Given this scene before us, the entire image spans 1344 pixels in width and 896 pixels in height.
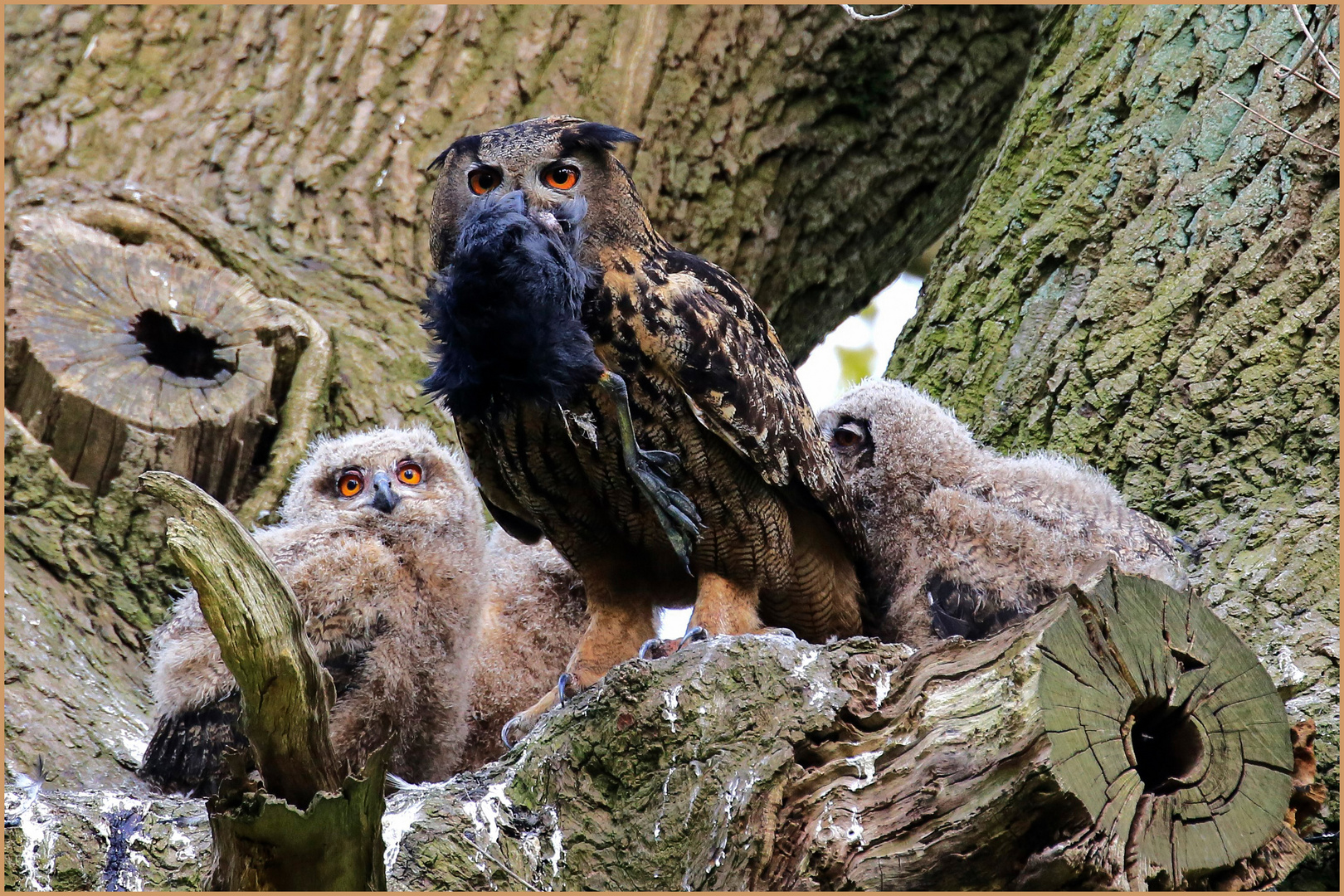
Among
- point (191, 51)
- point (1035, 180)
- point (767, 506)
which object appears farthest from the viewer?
point (191, 51)

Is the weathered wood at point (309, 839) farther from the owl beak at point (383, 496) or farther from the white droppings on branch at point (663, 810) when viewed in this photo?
the owl beak at point (383, 496)

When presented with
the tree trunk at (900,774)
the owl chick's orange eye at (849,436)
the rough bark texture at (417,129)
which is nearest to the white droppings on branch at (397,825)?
the tree trunk at (900,774)

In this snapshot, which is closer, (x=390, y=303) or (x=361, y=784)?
(x=361, y=784)

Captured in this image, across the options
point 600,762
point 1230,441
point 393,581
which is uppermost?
point 1230,441

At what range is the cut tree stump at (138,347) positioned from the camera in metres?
3.53

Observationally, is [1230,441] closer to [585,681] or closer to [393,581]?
[585,681]

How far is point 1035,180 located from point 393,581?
8.26 feet

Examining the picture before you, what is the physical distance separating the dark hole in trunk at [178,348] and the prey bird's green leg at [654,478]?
5.15 ft

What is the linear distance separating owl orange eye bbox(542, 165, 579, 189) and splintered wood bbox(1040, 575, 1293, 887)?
1503mm

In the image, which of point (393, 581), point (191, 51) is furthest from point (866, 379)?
point (191, 51)

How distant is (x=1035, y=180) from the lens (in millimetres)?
4238

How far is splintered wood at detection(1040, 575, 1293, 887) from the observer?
6.72ft

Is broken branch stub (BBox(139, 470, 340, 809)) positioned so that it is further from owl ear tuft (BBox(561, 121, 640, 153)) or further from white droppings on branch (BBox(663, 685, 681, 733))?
owl ear tuft (BBox(561, 121, 640, 153))

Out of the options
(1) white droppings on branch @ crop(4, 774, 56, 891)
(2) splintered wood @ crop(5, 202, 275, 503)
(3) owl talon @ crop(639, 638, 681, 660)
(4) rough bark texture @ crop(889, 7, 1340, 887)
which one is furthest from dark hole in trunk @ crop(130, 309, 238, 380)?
(4) rough bark texture @ crop(889, 7, 1340, 887)
